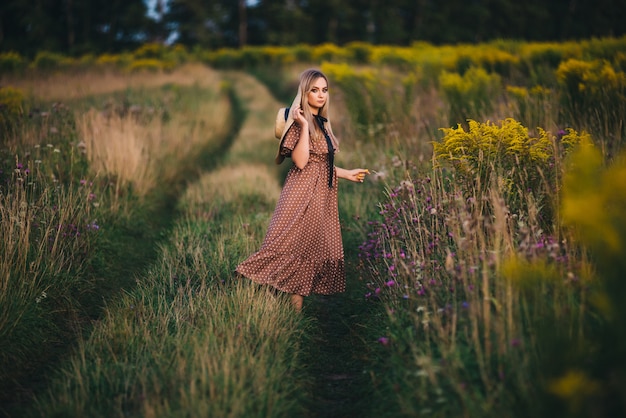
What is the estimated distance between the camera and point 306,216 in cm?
409

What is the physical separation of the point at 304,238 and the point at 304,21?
3874 cm

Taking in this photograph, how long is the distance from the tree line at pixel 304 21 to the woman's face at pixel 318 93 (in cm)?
3378

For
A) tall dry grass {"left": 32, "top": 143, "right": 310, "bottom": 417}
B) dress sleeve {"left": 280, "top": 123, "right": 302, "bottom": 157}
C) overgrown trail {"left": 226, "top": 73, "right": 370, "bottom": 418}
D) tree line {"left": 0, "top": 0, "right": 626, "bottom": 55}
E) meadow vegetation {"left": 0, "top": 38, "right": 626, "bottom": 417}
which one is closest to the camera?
meadow vegetation {"left": 0, "top": 38, "right": 626, "bottom": 417}

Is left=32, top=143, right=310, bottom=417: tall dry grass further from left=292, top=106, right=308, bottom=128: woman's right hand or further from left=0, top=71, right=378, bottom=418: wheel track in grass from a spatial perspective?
left=292, top=106, right=308, bottom=128: woman's right hand

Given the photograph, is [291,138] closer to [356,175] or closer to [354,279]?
[356,175]

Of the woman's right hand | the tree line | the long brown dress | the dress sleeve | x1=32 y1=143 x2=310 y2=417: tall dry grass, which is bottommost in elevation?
x1=32 y1=143 x2=310 y2=417: tall dry grass

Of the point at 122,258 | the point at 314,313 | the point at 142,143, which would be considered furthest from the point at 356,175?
the point at 142,143

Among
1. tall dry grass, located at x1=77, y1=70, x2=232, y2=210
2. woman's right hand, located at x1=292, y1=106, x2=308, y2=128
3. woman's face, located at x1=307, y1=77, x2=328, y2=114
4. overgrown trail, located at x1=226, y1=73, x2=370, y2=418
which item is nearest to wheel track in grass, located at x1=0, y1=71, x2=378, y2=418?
overgrown trail, located at x1=226, y1=73, x2=370, y2=418

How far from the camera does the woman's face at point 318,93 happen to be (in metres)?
4.07

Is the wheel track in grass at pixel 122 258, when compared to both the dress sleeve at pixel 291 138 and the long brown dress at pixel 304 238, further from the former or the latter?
the dress sleeve at pixel 291 138

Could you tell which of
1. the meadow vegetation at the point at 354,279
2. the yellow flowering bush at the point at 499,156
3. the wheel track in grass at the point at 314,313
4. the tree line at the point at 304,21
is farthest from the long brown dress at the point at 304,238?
the tree line at the point at 304,21

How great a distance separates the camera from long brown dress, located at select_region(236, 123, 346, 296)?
13.2ft

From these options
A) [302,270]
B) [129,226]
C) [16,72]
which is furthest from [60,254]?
[16,72]

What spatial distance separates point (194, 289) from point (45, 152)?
11.0ft
